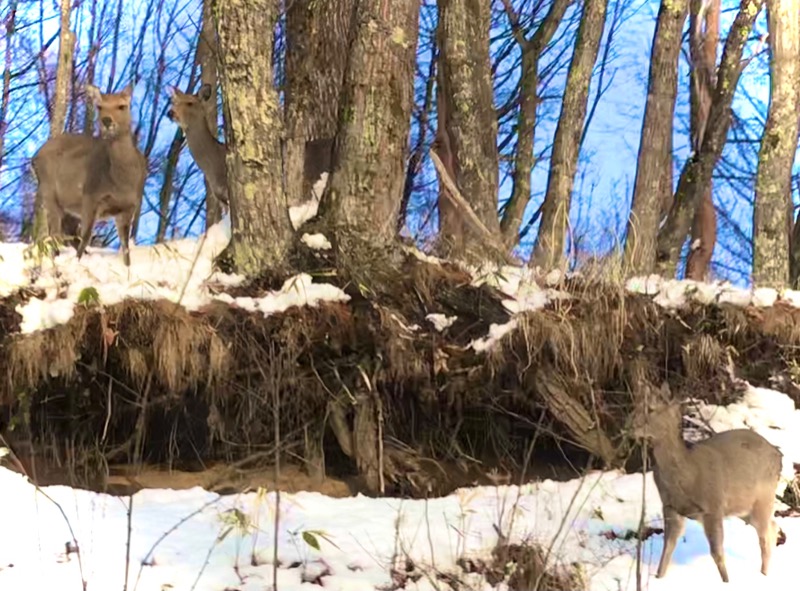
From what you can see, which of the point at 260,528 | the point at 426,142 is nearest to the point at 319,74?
the point at 260,528

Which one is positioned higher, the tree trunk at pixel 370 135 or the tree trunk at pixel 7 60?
the tree trunk at pixel 7 60

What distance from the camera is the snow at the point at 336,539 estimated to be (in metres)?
4.49

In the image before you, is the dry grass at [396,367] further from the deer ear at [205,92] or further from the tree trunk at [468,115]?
the deer ear at [205,92]

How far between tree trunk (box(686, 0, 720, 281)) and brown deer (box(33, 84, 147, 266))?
679 centimetres

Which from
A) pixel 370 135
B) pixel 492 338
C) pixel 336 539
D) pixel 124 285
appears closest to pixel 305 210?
pixel 370 135

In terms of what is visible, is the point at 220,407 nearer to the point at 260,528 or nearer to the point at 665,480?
the point at 260,528

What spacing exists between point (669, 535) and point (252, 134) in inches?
142

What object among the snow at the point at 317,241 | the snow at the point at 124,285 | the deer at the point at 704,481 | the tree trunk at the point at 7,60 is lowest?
the deer at the point at 704,481

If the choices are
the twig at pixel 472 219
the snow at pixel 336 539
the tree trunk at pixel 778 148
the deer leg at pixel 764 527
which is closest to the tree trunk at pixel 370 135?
the twig at pixel 472 219

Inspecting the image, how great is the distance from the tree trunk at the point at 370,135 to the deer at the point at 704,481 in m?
2.29

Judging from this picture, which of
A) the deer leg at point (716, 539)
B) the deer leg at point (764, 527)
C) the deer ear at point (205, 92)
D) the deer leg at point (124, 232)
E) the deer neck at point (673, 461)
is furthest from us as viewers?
the deer ear at point (205, 92)

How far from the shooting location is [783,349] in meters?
6.58

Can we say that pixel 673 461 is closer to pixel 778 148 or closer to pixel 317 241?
pixel 317 241

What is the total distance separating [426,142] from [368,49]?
32.9 ft
